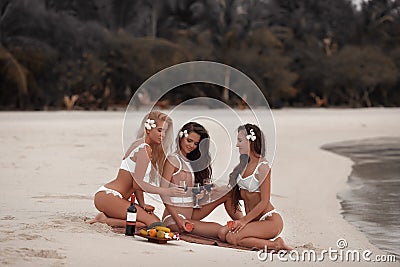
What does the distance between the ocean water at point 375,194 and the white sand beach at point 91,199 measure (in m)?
0.16

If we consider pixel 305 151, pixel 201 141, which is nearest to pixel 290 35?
pixel 305 151

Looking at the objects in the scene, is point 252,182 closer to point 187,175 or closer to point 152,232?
point 187,175

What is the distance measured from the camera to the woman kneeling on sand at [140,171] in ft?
19.9

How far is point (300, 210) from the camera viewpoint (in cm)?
868

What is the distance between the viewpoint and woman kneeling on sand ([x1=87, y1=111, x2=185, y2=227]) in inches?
239

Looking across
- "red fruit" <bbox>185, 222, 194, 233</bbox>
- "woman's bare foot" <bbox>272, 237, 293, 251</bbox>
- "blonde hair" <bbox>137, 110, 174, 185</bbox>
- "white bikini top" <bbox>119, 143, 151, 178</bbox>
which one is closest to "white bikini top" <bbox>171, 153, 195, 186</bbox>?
"blonde hair" <bbox>137, 110, 174, 185</bbox>

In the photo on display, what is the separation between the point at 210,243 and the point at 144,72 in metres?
22.8

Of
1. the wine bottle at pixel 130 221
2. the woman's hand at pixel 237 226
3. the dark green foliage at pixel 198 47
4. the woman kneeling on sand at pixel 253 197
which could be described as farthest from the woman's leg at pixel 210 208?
the dark green foliage at pixel 198 47

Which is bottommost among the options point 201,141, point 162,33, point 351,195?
point 351,195

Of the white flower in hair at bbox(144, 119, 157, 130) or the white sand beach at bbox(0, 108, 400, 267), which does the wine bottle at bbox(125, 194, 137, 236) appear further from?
the white flower in hair at bbox(144, 119, 157, 130)

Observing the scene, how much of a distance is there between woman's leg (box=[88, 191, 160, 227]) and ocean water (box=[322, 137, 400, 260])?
6.54 feet

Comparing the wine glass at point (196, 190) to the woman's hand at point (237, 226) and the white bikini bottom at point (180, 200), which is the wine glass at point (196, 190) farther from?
the woman's hand at point (237, 226)

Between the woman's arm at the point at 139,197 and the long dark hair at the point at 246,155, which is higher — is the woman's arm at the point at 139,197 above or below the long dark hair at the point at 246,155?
below

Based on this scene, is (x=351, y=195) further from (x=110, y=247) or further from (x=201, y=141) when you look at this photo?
(x=110, y=247)
